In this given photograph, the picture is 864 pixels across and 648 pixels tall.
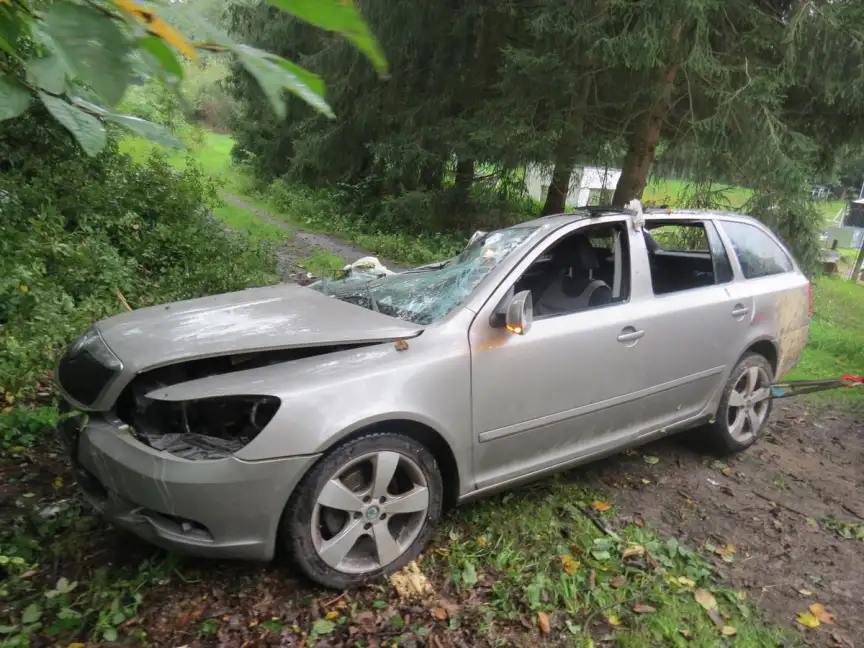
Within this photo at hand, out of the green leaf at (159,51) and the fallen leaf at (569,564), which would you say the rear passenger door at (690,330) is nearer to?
the fallen leaf at (569,564)

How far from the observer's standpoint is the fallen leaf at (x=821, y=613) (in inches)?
116

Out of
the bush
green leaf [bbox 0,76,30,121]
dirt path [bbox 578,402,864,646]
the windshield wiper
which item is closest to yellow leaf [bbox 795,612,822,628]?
dirt path [bbox 578,402,864,646]

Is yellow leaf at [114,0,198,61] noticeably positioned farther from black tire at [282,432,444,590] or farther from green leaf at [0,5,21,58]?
black tire at [282,432,444,590]

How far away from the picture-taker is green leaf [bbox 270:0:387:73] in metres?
0.77

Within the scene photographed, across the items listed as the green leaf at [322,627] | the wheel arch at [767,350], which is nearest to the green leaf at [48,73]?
the green leaf at [322,627]

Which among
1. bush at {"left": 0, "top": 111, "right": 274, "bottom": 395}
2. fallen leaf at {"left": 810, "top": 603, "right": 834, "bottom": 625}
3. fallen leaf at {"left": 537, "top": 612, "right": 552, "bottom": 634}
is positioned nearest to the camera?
fallen leaf at {"left": 537, "top": 612, "right": 552, "bottom": 634}

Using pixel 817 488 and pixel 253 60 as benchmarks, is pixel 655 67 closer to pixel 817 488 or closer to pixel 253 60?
pixel 817 488

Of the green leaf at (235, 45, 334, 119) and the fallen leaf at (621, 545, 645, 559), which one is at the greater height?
the green leaf at (235, 45, 334, 119)

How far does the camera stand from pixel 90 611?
8.39 ft

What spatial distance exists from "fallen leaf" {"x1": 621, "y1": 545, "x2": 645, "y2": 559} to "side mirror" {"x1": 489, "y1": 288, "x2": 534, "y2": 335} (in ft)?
4.13

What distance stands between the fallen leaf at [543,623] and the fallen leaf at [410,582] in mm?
490

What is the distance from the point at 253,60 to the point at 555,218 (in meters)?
3.28


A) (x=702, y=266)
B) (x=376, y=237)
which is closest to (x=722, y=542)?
→ (x=702, y=266)

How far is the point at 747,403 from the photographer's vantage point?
4.51 m
